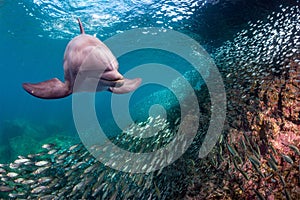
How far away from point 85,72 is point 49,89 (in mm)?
825

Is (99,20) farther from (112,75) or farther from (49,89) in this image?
(112,75)

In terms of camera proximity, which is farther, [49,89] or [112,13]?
[112,13]

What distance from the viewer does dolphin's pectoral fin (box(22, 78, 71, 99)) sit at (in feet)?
10.1

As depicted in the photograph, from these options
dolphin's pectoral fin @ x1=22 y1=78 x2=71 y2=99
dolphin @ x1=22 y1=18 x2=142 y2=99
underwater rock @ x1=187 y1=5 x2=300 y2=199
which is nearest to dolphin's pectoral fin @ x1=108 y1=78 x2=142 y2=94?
dolphin @ x1=22 y1=18 x2=142 y2=99

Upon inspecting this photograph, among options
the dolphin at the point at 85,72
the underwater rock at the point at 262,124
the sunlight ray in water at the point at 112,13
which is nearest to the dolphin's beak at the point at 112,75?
the dolphin at the point at 85,72

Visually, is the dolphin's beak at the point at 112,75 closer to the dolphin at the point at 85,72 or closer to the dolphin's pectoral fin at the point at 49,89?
the dolphin at the point at 85,72

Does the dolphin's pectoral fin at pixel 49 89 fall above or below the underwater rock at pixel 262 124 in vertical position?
above

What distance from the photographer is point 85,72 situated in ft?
9.10

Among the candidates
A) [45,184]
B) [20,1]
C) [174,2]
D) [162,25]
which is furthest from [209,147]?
[20,1]

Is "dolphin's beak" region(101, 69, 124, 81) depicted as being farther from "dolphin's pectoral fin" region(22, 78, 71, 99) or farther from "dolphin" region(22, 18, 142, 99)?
"dolphin's pectoral fin" region(22, 78, 71, 99)

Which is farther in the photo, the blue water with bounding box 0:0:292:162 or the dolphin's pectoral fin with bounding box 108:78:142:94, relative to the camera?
the blue water with bounding box 0:0:292:162

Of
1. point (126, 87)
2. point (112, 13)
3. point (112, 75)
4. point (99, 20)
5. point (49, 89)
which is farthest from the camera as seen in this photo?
point (99, 20)

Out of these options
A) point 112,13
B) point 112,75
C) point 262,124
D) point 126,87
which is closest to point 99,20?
point 112,13

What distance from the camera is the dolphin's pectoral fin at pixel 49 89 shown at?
3086 millimetres
